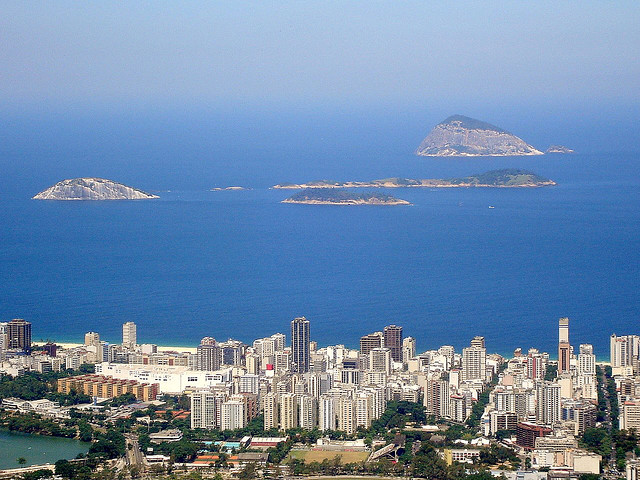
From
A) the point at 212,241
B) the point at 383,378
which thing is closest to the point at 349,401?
the point at 383,378

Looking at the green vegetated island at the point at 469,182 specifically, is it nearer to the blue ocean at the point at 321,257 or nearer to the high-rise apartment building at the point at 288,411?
the blue ocean at the point at 321,257

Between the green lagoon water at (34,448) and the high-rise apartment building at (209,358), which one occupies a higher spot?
the high-rise apartment building at (209,358)

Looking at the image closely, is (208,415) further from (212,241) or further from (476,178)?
(476,178)

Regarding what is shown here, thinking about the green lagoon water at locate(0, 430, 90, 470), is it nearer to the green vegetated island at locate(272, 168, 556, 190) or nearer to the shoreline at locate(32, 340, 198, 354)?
the shoreline at locate(32, 340, 198, 354)

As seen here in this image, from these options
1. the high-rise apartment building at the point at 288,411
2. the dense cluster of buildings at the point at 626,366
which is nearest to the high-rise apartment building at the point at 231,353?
the high-rise apartment building at the point at 288,411

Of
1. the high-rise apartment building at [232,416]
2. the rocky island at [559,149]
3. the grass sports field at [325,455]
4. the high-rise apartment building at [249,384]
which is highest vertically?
the rocky island at [559,149]

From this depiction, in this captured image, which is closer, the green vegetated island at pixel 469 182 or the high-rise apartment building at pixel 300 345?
the high-rise apartment building at pixel 300 345

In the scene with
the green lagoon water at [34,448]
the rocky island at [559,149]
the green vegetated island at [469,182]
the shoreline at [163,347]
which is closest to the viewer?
the green lagoon water at [34,448]
